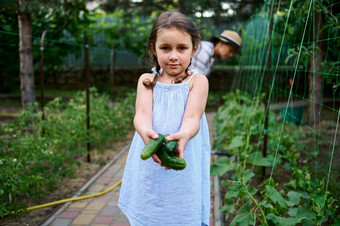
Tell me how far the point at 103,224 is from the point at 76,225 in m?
0.23

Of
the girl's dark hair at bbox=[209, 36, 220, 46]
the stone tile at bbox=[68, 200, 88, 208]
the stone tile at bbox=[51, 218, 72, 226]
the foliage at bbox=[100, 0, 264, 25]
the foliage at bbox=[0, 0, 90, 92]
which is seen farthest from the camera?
the foliage at bbox=[0, 0, 90, 92]

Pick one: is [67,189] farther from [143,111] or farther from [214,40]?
[214,40]

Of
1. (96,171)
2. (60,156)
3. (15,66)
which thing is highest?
(15,66)

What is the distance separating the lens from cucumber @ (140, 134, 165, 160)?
1.51 meters

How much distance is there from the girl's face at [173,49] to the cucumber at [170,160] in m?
0.44

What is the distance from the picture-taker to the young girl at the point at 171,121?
1.74 metres

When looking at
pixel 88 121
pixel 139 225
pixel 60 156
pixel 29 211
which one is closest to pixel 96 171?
pixel 88 121

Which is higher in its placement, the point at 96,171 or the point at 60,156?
the point at 60,156

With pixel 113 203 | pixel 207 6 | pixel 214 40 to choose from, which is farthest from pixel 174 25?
pixel 207 6

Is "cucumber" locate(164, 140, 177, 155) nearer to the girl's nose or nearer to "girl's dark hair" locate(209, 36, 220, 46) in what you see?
the girl's nose

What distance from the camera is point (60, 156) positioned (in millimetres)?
3666

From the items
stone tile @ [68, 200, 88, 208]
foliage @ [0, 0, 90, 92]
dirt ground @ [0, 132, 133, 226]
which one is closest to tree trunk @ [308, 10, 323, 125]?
stone tile @ [68, 200, 88, 208]

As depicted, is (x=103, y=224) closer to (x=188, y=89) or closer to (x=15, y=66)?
(x=188, y=89)

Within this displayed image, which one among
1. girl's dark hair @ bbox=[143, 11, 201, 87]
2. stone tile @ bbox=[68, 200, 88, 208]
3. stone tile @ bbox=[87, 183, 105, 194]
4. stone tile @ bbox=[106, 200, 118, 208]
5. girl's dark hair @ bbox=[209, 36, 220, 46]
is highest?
girl's dark hair @ bbox=[209, 36, 220, 46]
